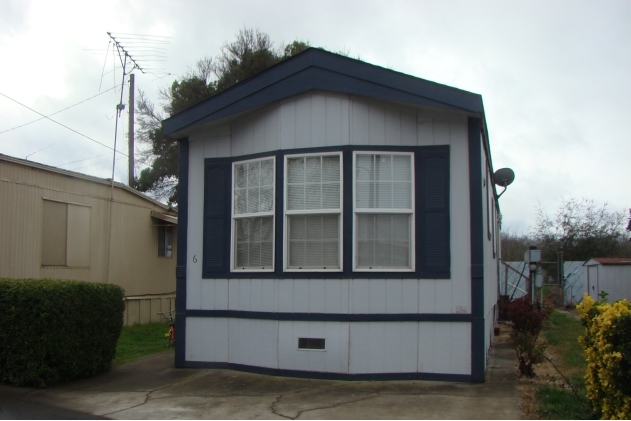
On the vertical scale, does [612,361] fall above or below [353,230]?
below

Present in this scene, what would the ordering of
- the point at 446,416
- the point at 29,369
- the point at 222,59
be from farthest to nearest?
1. the point at 222,59
2. the point at 29,369
3. the point at 446,416

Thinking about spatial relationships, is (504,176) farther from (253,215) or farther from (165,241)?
(165,241)

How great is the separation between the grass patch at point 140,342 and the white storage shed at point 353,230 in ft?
8.12

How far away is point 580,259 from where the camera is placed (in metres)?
29.6

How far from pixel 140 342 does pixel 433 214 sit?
281 inches

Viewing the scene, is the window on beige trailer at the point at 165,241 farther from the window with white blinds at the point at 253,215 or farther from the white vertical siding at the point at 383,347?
the white vertical siding at the point at 383,347

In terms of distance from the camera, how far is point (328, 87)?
26.6ft

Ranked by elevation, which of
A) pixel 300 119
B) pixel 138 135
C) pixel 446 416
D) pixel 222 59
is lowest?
→ pixel 446 416

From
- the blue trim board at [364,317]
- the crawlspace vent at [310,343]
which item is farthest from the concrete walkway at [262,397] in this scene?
the blue trim board at [364,317]

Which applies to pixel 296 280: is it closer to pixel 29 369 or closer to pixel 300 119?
pixel 300 119

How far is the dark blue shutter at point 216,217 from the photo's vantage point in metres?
8.70

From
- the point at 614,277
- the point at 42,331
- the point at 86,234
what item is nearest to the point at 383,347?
the point at 42,331

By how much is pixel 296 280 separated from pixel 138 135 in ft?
68.7

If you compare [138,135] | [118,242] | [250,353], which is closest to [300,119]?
[250,353]
